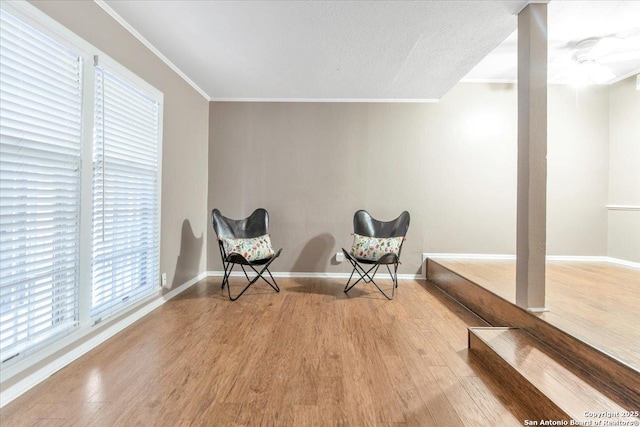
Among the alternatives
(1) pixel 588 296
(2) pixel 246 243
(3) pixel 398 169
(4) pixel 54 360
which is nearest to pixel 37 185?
(4) pixel 54 360

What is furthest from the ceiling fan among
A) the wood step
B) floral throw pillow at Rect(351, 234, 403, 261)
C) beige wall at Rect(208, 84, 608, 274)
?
the wood step

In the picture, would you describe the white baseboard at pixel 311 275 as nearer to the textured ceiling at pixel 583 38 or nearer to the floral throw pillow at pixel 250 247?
the floral throw pillow at pixel 250 247

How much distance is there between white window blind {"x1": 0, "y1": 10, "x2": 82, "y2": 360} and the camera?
5.02 feet

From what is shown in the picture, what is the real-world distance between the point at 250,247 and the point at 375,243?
1.49 metres

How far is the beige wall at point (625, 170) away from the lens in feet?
11.7

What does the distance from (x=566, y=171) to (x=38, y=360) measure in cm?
562

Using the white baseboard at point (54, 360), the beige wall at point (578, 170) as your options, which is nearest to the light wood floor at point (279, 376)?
the white baseboard at point (54, 360)

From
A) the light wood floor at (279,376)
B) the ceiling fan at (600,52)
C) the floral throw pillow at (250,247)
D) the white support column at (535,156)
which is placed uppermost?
the ceiling fan at (600,52)

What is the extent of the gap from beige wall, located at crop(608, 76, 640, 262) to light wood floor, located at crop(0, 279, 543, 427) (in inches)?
105

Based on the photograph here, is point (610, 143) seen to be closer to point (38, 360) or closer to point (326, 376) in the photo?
point (326, 376)

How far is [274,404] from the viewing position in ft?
5.00

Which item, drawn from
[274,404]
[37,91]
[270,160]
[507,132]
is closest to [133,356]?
[274,404]

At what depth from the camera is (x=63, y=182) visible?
1861mm

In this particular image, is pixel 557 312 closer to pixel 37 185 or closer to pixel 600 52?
pixel 600 52
